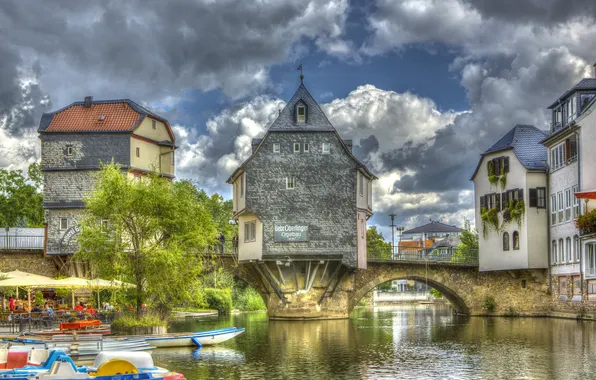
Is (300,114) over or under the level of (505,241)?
over

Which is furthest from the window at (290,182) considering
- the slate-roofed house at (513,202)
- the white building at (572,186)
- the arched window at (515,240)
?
the white building at (572,186)

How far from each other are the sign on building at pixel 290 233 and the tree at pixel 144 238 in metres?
16.1

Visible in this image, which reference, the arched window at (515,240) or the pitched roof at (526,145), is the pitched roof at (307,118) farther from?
the arched window at (515,240)

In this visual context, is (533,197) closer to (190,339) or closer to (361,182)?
(361,182)

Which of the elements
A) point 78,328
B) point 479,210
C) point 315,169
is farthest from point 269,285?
point 78,328

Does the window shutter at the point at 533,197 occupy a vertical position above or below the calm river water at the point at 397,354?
above

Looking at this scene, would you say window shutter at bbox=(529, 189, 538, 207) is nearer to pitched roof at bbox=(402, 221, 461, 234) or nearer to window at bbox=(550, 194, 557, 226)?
window at bbox=(550, 194, 557, 226)

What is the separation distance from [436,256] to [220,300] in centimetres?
1957

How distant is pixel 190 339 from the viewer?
3784cm

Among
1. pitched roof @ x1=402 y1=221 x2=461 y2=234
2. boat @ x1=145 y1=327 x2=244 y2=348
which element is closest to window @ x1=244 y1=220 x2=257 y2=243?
boat @ x1=145 y1=327 x2=244 y2=348

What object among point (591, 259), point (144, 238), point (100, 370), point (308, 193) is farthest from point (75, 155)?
point (100, 370)

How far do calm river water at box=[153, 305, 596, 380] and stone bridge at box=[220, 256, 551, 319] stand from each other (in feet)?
26.2

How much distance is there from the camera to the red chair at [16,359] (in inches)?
896

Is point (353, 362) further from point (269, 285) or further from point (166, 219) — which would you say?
point (269, 285)
